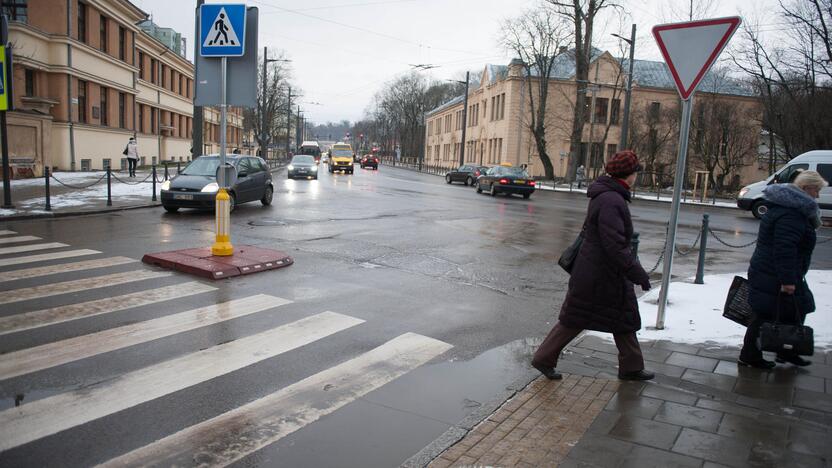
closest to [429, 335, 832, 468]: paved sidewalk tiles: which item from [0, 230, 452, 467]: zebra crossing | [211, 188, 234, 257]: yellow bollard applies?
[0, 230, 452, 467]: zebra crossing

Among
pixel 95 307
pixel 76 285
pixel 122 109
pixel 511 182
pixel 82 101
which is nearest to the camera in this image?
pixel 95 307

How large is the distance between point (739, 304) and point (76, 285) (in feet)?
24.0

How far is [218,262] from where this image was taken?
8.41 metres

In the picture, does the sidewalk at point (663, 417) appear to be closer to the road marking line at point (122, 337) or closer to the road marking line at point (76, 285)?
the road marking line at point (122, 337)

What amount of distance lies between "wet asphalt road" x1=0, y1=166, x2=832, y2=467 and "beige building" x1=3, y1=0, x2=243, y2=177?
1158cm

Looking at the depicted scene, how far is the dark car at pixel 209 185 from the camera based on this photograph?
15.1m

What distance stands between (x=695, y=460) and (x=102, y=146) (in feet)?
116

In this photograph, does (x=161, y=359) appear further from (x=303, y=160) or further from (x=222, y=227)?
(x=303, y=160)

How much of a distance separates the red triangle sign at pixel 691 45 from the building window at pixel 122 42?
3741cm

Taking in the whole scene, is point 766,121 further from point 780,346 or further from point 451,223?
point 780,346

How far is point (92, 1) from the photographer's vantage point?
3070 centimetres

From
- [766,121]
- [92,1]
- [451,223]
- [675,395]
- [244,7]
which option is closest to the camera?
[675,395]

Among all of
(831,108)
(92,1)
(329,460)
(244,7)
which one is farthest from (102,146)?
(831,108)

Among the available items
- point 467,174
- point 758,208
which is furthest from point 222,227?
point 467,174
